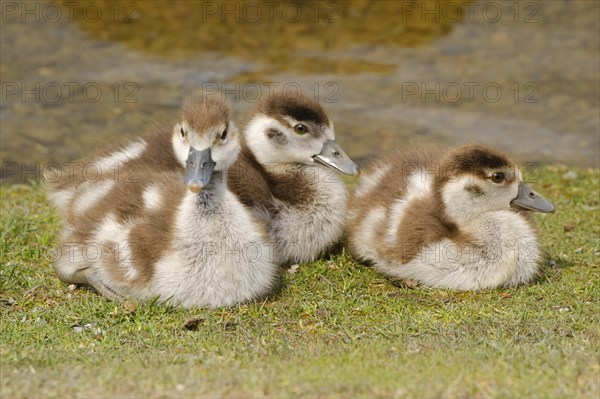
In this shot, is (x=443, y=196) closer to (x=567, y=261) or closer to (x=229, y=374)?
(x=567, y=261)

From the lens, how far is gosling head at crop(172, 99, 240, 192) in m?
5.26

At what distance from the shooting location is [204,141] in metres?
5.34

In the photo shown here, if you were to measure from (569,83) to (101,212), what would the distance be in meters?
7.04

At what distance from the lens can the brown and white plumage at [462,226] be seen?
5.70m

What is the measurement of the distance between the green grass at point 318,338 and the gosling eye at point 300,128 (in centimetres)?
87

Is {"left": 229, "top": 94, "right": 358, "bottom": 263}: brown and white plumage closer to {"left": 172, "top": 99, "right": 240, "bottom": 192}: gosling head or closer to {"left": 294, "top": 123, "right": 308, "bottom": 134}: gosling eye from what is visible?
{"left": 294, "top": 123, "right": 308, "bottom": 134}: gosling eye

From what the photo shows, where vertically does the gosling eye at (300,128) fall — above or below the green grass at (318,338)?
above

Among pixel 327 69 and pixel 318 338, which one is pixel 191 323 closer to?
pixel 318 338

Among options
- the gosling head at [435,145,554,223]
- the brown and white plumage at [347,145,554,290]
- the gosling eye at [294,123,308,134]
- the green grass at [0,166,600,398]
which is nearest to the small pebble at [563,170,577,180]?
the green grass at [0,166,600,398]

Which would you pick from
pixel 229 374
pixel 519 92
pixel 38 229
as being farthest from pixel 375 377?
pixel 519 92

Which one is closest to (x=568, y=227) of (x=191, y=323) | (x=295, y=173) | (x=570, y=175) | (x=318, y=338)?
(x=570, y=175)

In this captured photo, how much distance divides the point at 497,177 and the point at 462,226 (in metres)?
0.37

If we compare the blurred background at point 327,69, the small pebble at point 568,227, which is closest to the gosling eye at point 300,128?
the small pebble at point 568,227

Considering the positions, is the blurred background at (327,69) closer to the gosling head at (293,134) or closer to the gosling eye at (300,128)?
the gosling head at (293,134)
